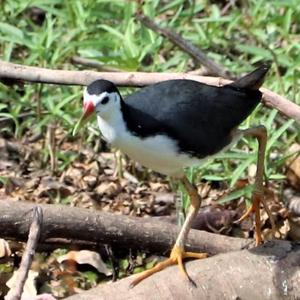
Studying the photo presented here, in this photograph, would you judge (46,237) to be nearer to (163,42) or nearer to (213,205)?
(213,205)

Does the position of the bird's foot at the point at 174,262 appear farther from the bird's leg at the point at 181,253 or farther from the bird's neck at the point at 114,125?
the bird's neck at the point at 114,125

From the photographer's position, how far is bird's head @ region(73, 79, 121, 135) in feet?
12.3

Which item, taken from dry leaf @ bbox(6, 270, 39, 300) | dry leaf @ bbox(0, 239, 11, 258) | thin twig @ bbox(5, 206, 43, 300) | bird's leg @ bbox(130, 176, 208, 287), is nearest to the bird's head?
thin twig @ bbox(5, 206, 43, 300)

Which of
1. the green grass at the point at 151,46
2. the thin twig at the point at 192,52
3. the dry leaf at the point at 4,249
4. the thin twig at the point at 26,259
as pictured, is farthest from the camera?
the green grass at the point at 151,46

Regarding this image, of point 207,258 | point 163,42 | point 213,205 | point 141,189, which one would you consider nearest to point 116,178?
point 141,189

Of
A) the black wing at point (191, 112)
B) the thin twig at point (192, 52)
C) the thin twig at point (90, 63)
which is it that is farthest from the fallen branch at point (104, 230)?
the thin twig at point (90, 63)

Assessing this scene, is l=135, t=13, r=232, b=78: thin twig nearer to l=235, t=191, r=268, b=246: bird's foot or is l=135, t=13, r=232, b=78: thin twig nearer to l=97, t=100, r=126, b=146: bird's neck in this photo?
l=235, t=191, r=268, b=246: bird's foot

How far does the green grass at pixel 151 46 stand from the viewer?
5492 millimetres

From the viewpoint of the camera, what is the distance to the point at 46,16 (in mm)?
6441

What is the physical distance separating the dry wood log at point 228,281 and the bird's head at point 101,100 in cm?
65

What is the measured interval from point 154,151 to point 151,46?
6.79 ft

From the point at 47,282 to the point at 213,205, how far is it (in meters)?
0.94

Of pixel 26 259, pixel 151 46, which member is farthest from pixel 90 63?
pixel 26 259

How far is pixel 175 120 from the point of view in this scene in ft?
13.2
